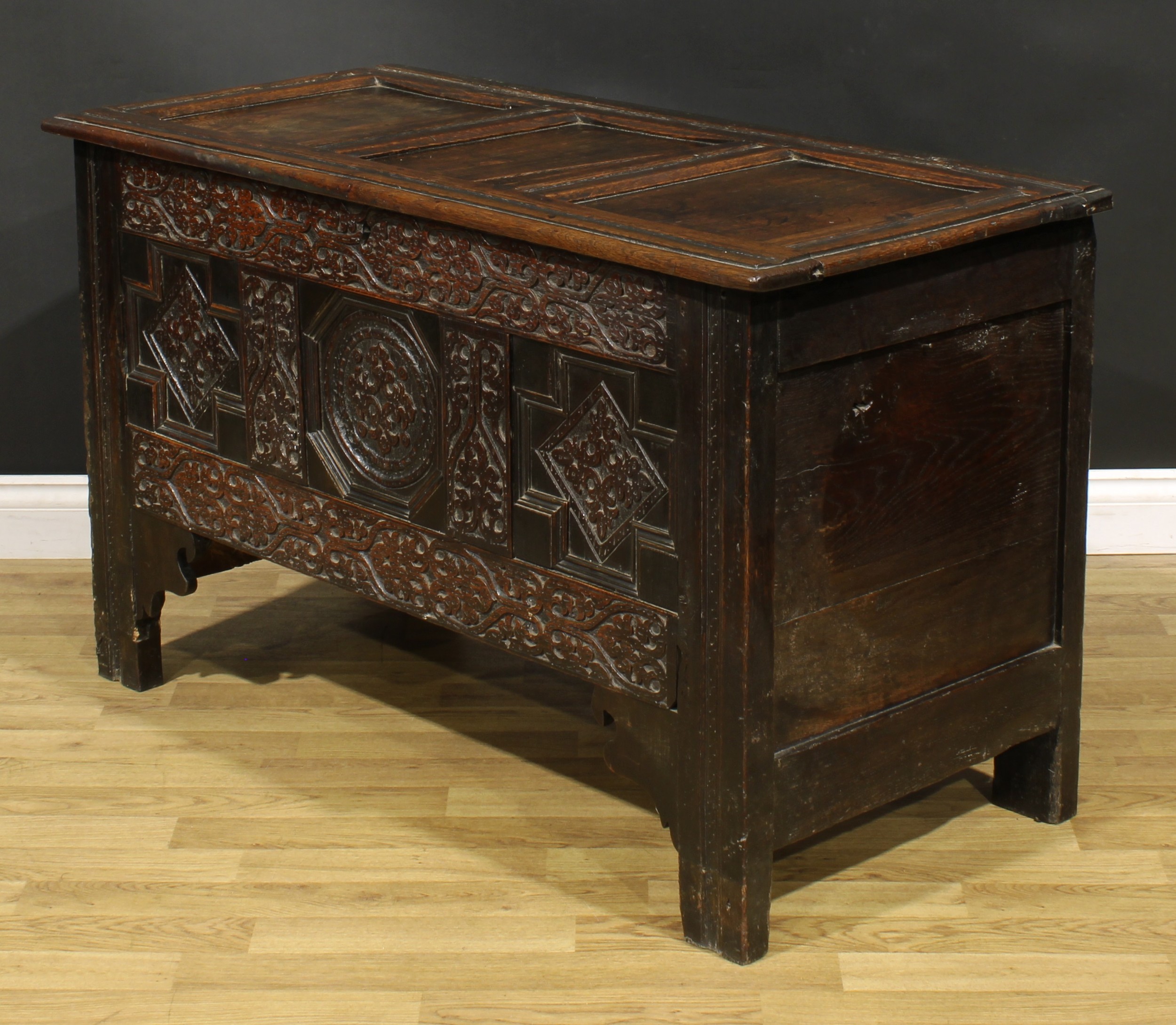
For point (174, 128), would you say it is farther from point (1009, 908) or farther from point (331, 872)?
point (1009, 908)

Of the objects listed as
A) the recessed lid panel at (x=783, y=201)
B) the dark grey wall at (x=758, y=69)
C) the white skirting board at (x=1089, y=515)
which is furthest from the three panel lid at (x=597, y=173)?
the white skirting board at (x=1089, y=515)

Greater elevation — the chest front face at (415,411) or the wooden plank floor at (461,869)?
the chest front face at (415,411)

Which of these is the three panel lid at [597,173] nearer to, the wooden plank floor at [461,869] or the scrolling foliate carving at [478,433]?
the scrolling foliate carving at [478,433]

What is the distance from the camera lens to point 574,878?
8.43 ft

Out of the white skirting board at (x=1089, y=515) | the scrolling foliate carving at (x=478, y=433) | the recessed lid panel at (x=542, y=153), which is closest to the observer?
the scrolling foliate carving at (x=478, y=433)

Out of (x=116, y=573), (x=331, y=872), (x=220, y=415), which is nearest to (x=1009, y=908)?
(x=331, y=872)

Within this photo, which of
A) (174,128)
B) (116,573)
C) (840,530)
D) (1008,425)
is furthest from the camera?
(116,573)

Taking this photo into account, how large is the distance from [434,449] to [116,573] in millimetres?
814

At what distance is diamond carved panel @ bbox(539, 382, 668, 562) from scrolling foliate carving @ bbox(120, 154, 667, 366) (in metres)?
0.09

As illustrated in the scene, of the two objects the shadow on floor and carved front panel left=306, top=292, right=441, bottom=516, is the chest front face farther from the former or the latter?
the shadow on floor

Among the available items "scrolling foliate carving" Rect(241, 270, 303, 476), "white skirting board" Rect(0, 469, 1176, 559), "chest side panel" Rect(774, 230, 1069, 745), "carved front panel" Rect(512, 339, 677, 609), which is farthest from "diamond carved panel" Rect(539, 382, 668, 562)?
"white skirting board" Rect(0, 469, 1176, 559)

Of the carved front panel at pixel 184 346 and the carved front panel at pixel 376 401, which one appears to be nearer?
the carved front panel at pixel 376 401

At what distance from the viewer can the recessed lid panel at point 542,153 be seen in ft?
8.40

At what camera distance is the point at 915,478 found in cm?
236
